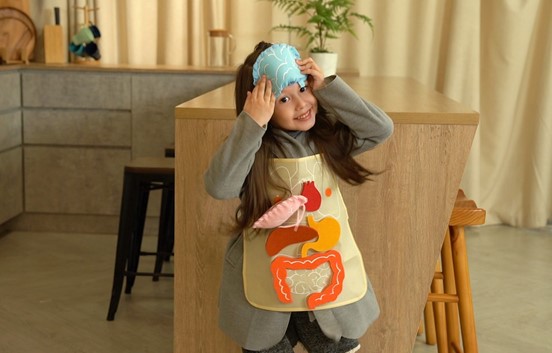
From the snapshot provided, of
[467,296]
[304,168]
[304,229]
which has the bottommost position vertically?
[467,296]

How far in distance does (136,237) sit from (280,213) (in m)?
1.77

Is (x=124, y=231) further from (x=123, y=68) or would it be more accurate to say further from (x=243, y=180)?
(x=243, y=180)

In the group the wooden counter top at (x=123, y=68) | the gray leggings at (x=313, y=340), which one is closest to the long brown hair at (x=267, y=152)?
the gray leggings at (x=313, y=340)

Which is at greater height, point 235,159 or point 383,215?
point 235,159

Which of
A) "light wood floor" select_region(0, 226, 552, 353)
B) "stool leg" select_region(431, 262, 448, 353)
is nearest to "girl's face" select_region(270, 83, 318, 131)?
"stool leg" select_region(431, 262, 448, 353)

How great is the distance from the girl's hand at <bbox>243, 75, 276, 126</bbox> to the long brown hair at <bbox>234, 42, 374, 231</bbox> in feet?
0.30

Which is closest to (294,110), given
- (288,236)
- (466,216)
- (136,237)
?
(288,236)

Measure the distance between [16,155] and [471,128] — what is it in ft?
9.36

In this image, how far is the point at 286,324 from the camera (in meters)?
1.91

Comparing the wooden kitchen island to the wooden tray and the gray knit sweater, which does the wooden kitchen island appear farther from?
the wooden tray

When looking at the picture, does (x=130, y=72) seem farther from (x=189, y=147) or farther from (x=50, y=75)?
(x=189, y=147)

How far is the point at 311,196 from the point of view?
1.89 metres

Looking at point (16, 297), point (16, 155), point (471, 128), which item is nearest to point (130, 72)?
point (16, 155)

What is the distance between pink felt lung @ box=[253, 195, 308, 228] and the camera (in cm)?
184
